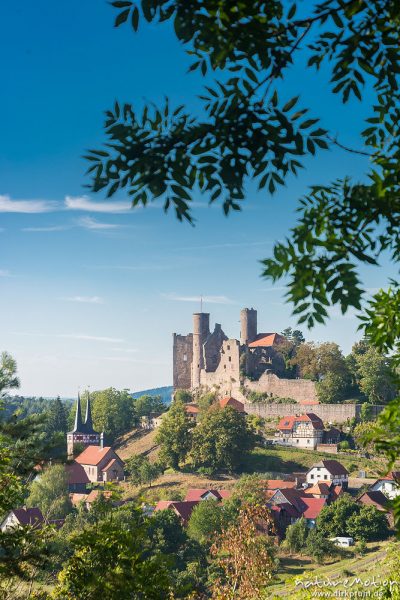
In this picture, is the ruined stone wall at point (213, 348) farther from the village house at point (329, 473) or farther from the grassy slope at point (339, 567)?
the grassy slope at point (339, 567)

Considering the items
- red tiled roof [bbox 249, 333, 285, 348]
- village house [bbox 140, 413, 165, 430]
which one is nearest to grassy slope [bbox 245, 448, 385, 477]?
red tiled roof [bbox 249, 333, 285, 348]

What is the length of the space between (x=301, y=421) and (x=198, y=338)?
2168 cm

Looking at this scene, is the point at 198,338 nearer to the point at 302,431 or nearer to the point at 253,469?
the point at 302,431

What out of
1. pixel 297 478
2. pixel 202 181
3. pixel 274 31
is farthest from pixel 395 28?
pixel 297 478

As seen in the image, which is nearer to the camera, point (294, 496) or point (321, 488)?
point (294, 496)

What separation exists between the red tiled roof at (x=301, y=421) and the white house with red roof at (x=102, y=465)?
1321 centimetres

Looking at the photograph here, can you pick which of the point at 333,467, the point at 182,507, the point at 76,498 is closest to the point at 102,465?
the point at 76,498

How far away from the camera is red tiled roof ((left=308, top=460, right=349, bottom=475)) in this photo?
52.9 m

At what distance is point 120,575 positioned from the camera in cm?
827

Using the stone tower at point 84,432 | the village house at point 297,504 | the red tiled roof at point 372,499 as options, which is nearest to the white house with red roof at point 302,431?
the village house at point 297,504

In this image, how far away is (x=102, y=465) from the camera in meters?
65.8

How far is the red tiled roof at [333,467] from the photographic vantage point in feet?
174

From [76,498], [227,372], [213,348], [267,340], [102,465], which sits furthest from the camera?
[213,348]

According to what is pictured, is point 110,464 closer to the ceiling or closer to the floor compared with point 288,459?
closer to the floor
